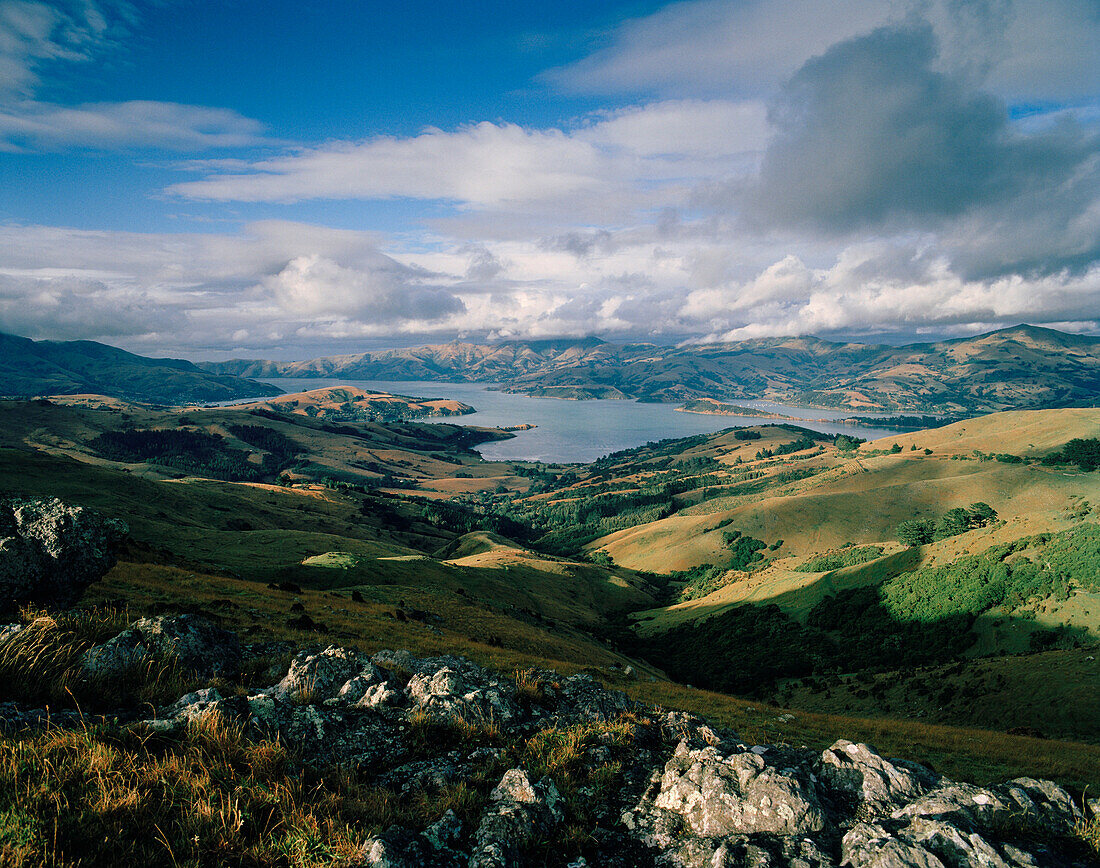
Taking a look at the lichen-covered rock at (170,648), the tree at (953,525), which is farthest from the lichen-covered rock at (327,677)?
the tree at (953,525)

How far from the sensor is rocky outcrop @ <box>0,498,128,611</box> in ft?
40.1

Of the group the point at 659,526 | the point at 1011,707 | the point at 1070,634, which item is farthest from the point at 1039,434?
the point at 1011,707

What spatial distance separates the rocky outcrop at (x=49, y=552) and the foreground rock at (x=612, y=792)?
17.8 feet

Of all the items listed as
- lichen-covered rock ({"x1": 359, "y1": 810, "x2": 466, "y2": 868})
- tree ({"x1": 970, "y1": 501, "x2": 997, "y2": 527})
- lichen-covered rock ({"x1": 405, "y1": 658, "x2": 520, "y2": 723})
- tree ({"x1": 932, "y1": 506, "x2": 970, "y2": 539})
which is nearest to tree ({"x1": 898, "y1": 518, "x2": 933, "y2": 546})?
tree ({"x1": 932, "y1": 506, "x2": 970, "y2": 539})

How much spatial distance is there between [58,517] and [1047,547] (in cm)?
7636

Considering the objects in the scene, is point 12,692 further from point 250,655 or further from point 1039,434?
point 1039,434

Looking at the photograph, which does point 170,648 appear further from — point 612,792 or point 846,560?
point 846,560

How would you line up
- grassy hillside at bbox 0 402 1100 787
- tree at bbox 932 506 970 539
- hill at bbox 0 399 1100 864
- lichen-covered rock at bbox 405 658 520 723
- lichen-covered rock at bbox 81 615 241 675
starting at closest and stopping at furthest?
lichen-covered rock at bbox 81 615 241 675
lichen-covered rock at bbox 405 658 520 723
hill at bbox 0 399 1100 864
grassy hillside at bbox 0 402 1100 787
tree at bbox 932 506 970 539

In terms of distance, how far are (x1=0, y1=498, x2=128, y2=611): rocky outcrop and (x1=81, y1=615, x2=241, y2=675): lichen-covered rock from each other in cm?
461

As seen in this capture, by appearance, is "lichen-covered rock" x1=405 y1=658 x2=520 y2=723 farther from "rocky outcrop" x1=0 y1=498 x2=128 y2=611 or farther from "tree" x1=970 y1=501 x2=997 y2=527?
"tree" x1=970 y1=501 x2=997 y2=527

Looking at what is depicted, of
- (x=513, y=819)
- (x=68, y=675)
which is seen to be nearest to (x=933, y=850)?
(x=513, y=819)

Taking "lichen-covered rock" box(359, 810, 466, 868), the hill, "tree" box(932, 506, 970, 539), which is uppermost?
"lichen-covered rock" box(359, 810, 466, 868)

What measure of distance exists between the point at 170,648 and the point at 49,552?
22.9 feet

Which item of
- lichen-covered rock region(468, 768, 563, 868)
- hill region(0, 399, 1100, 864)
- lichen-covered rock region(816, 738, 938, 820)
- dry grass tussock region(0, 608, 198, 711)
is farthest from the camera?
hill region(0, 399, 1100, 864)
